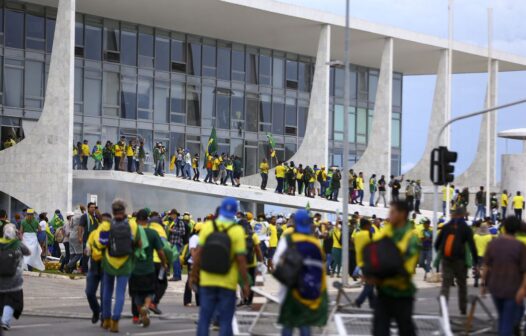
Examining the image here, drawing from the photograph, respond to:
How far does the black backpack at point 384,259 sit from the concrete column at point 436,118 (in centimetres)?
4887

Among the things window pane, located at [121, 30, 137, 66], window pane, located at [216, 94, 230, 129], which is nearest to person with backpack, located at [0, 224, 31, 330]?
window pane, located at [121, 30, 137, 66]

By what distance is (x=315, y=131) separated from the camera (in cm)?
5397

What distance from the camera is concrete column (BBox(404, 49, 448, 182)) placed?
198 feet

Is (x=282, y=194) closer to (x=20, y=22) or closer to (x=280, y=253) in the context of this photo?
(x=20, y=22)

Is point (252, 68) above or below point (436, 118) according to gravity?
above

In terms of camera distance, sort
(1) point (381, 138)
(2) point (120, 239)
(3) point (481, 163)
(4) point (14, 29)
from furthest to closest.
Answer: (3) point (481, 163) → (1) point (381, 138) → (4) point (14, 29) → (2) point (120, 239)

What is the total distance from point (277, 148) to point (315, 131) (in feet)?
18.0

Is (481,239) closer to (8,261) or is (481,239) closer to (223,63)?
(8,261)

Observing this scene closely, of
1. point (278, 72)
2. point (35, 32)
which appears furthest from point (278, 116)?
point (35, 32)

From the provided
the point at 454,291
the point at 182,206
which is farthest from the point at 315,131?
the point at 454,291

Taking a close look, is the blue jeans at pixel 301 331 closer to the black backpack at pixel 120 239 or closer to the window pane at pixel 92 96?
the black backpack at pixel 120 239

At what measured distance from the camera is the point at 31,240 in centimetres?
2781

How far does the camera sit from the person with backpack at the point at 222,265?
37.5ft

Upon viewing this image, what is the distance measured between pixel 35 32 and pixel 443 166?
1045 inches
